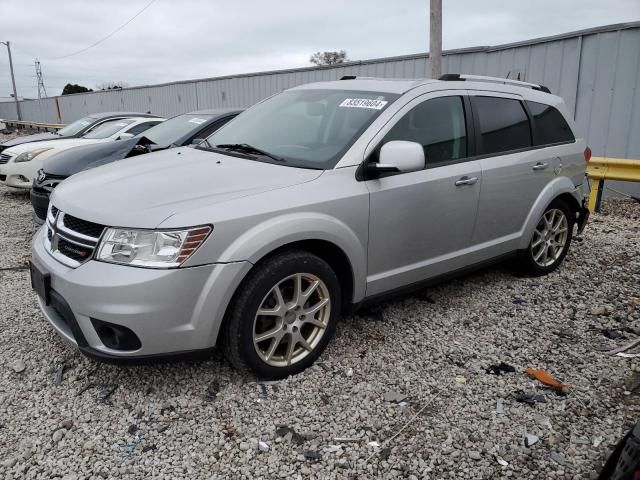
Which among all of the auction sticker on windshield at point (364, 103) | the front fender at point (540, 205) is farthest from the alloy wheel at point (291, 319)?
the front fender at point (540, 205)

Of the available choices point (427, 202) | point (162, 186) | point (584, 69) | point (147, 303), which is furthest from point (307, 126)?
point (584, 69)

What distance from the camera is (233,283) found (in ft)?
8.79

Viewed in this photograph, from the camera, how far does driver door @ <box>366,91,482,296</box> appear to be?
331 centimetres

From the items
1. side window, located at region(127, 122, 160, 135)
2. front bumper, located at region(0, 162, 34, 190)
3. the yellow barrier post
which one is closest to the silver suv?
the yellow barrier post

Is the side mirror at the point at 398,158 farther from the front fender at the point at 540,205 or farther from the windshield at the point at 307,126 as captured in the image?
the front fender at the point at 540,205

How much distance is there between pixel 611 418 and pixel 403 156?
1.84 metres

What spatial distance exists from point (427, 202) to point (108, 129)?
715cm

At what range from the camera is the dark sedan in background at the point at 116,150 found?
18.9 feet

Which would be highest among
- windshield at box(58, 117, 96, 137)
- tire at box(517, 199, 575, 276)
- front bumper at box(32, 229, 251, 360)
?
windshield at box(58, 117, 96, 137)

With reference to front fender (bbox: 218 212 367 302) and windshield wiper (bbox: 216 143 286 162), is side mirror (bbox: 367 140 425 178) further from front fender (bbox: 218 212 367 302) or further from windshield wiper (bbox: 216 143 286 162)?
windshield wiper (bbox: 216 143 286 162)

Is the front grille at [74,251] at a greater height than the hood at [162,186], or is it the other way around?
the hood at [162,186]

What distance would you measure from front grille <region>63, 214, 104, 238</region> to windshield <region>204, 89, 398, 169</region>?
44.1 inches

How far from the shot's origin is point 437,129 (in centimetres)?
369

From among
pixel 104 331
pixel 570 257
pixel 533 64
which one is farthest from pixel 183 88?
pixel 104 331
